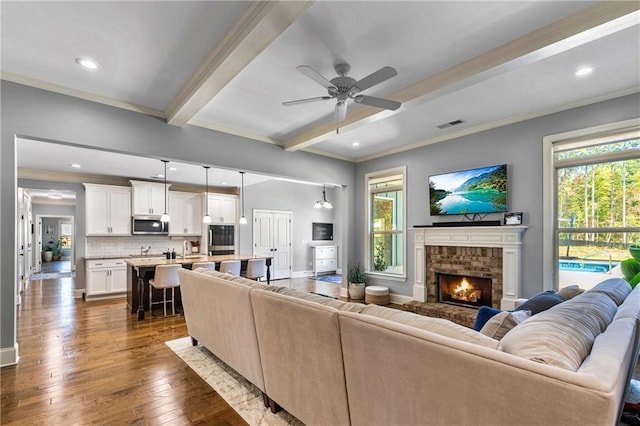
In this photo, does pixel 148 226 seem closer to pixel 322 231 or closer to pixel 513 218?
pixel 322 231

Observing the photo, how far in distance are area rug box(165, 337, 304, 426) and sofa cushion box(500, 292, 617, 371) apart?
1.58 meters

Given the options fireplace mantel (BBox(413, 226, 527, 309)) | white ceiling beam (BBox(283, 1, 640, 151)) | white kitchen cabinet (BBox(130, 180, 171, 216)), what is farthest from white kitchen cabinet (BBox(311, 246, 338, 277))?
white ceiling beam (BBox(283, 1, 640, 151))

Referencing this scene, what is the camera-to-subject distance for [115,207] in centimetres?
688

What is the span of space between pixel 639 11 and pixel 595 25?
0.73ft

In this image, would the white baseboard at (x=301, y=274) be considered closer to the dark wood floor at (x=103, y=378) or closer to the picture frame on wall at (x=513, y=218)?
the dark wood floor at (x=103, y=378)

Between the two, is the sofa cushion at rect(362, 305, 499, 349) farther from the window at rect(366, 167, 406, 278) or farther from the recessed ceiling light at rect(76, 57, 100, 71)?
the window at rect(366, 167, 406, 278)

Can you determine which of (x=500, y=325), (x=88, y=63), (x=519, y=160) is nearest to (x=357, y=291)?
(x=519, y=160)

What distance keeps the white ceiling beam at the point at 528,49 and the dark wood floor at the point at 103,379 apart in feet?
11.1

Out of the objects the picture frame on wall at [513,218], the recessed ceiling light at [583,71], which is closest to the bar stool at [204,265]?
the picture frame on wall at [513,218]

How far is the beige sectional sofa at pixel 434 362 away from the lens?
91 centimetres

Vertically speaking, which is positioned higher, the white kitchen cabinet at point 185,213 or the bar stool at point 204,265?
the white kitchen cabinet at point 185,213

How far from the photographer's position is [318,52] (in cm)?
266

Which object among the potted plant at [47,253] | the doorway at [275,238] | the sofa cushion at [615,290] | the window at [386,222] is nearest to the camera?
the sofa cushion at [615,290]

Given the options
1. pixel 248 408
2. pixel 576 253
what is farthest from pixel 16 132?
pixel 576 253
